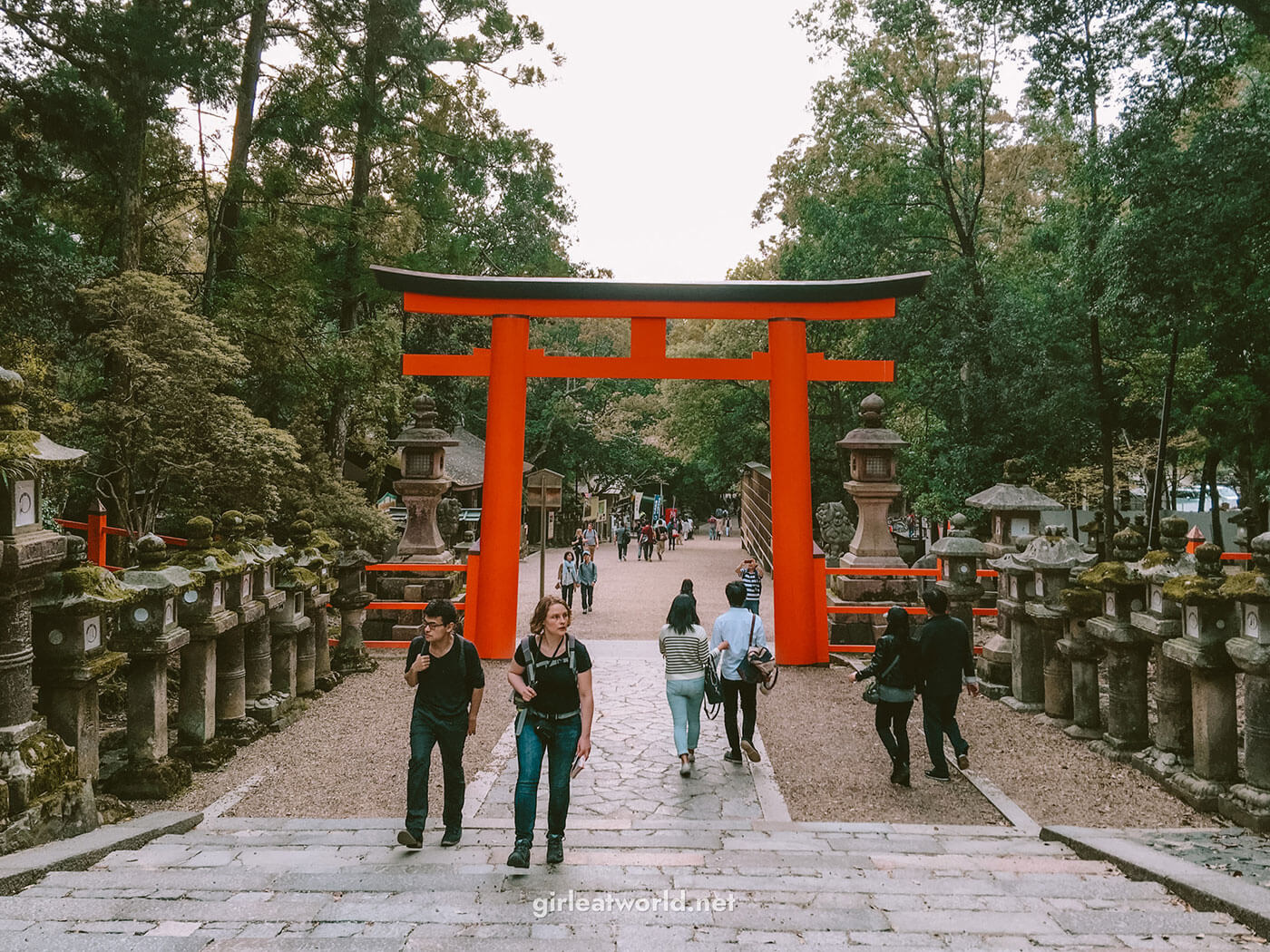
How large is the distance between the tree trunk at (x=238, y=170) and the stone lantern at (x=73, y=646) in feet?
32.5

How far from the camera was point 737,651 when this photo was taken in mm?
6383

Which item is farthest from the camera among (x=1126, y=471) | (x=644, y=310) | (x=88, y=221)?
(x=1126, y=471)

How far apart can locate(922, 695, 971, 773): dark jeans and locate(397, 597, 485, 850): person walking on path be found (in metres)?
3.57

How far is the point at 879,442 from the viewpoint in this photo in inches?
472

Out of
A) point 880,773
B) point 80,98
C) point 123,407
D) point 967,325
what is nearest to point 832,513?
point 967,325

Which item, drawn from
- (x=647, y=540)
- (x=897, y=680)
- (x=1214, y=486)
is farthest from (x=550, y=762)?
(x=1214, y=486)

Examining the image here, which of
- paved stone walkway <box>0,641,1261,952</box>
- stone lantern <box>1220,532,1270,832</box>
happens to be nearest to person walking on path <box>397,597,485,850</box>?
paved stone walkway <box>0,641,1261,952</box>

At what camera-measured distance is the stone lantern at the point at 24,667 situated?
4.24 meters

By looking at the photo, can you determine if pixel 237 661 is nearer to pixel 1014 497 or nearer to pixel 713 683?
pixel 713 683

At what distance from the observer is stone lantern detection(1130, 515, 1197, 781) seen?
19.5ft

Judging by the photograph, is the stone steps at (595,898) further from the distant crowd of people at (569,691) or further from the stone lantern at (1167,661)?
the stone lantern at (1167,661)

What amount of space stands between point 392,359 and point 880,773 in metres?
11.5

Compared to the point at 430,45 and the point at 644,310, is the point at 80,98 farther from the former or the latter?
the point at 644,310

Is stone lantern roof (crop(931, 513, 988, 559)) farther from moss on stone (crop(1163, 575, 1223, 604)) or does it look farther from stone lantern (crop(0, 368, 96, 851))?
stone lantern (crop(0, 368, 96, 851))
